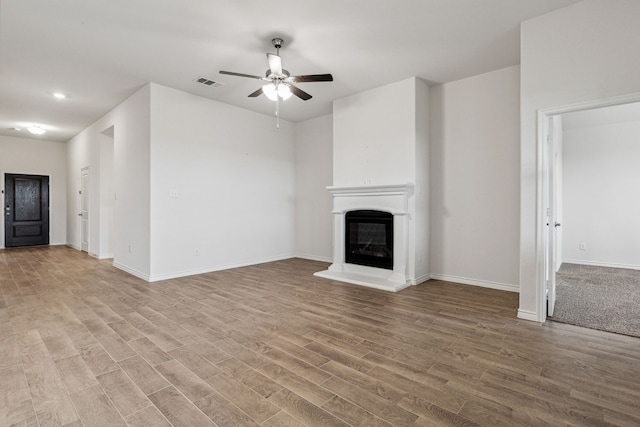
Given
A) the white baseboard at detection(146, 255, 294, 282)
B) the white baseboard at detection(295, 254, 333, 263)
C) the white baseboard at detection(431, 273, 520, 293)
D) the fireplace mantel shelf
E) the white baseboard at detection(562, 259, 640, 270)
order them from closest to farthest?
the white baseboard at detection(431, 273, 520, 293) < the fireplace mantel shelf < the white baseboard at detection(146, 255, 294, 282) < the white baseboard at detection(562, 259, 640, 270) < the white baseboard at detection(295, 254, 333, 263)

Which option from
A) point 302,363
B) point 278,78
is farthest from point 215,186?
point 302,363

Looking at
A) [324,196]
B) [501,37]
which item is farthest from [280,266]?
[501,37]

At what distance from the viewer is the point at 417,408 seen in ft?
5.80

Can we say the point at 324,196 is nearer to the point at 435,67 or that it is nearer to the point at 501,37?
the point at 435,67

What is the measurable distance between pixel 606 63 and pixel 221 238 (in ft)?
17.9

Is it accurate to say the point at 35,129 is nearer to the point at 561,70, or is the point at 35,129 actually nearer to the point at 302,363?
the point at 302,363

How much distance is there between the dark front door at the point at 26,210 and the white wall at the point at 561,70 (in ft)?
37.6

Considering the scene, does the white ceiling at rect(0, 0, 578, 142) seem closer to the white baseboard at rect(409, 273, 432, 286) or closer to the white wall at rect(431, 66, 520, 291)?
the white wall at rect(431, 66, 520, 291)

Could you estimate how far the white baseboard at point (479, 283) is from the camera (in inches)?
166

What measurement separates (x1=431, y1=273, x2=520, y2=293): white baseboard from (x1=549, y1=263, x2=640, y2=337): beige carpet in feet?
1.64

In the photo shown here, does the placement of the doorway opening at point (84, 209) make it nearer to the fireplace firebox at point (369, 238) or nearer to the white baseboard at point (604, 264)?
the fireplace firebox at point (369, 238)

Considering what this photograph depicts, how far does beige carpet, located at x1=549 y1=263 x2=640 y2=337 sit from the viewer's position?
303 centimetres

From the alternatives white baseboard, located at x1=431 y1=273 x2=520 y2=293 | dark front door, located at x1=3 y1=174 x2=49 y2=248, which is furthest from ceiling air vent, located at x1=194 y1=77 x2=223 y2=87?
dark front door, located at x1=3 y1=174 x2=49 y2=248

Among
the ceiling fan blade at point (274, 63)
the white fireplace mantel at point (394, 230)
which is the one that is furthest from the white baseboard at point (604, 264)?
the ceiling fan blade at point (274, 63)
